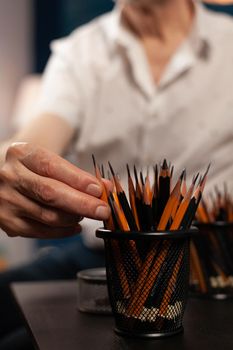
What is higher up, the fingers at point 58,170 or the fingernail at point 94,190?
the fingers at point 58,170

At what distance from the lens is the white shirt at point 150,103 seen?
150 cm

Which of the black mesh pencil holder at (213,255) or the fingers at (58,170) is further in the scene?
the black mesh pencil holder at (213,255)

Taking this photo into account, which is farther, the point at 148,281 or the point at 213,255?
the point at 213,255

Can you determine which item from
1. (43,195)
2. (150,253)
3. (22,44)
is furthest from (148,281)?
(22,44)

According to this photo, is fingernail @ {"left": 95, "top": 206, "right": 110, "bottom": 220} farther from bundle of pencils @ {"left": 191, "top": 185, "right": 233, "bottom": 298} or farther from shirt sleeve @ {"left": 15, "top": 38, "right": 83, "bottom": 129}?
shirt sleeve @ {"left": 15, "top": 38, "right": 83, "bottom": 129}

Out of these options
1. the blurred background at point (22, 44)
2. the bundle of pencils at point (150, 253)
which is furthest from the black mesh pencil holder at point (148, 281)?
the blurred background at point (22, 44)

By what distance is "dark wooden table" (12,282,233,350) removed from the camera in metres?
0.59

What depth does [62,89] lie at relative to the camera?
1.56 m

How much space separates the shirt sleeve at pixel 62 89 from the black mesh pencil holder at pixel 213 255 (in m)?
0.72

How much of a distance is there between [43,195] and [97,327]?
0.15 meters

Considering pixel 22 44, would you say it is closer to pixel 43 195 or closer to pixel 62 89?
pixel 62 89

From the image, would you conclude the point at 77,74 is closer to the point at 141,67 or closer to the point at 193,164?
the point at 141,67

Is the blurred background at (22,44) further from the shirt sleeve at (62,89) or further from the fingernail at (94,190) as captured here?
the fingernail at (94,190)

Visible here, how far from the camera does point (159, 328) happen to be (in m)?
0.63
